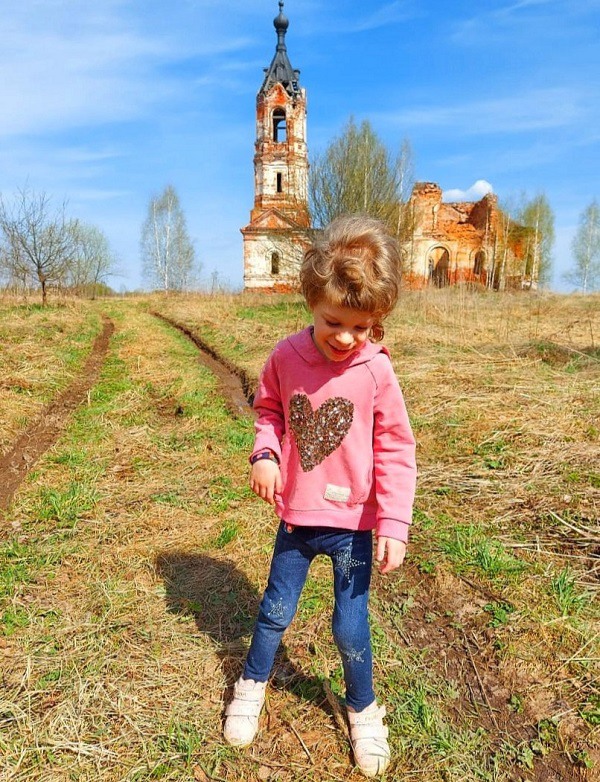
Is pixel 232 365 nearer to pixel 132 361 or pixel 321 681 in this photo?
pixel 132 361

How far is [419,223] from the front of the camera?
103 feet

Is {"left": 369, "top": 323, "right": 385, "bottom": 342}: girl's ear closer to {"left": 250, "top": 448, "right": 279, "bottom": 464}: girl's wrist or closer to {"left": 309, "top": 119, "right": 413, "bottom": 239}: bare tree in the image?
{"left": 250, "top": 448, "right": 279, "bottom": 464}: girl's wrist

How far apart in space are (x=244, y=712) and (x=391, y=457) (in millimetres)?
1037

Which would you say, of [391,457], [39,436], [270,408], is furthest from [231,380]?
[391,457]

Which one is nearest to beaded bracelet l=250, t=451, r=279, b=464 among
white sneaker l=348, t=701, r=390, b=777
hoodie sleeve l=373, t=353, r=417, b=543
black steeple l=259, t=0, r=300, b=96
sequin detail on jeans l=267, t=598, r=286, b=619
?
hoodie sleeve l=373, t=353, r=417, b=543

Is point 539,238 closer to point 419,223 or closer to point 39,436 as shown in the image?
point 419,223

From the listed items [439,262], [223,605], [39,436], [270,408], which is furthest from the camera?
[439,262]

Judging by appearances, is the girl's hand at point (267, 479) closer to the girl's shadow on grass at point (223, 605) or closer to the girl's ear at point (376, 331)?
the girl's ear at point (376, 331)

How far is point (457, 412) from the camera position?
16.5 feet

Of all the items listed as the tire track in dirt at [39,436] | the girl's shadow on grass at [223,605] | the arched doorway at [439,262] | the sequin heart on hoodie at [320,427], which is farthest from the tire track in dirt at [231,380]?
the arched doorway at [439,262]

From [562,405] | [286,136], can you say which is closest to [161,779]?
[562,405]

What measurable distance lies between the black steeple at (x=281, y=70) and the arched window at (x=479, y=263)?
14.9 meters

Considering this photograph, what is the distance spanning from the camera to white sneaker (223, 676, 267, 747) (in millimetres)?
1865

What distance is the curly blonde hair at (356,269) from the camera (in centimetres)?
157
